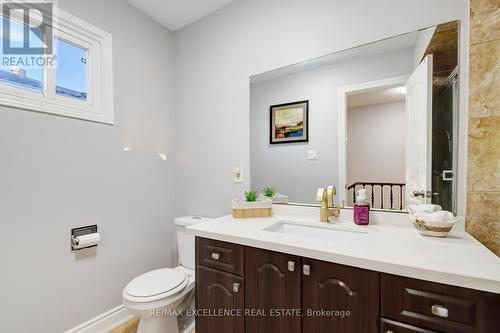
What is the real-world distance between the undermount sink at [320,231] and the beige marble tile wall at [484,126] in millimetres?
513

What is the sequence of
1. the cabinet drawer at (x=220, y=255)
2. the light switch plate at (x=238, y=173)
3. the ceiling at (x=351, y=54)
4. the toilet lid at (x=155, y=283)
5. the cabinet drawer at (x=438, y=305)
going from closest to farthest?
1. the cabinet drawer at (x=438, y=305)
2. the cabinet drawer at (x=220, y=255)
3. the ceiling at (x=351, y=54)
4. the toilet lid at (x=155, y=283)
5. the light switch plate at (x=238, y=173)

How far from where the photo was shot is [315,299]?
0.98 m

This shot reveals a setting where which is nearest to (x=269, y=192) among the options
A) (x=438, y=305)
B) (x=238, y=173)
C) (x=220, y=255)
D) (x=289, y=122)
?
(x=238, y=173)

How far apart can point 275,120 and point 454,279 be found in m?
1.32

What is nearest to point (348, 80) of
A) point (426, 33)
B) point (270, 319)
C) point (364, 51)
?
point (364, 51)

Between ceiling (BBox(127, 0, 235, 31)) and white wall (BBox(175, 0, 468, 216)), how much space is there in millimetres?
62

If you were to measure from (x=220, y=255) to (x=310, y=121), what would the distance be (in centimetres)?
106

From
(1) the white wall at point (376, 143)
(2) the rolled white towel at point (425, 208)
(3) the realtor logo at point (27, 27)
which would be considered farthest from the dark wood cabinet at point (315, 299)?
(3) the realtor logo at point (27, 27)

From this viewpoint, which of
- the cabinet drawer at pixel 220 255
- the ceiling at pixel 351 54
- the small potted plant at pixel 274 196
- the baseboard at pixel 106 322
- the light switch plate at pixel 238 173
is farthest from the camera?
the light switch plate at pixel 238 173

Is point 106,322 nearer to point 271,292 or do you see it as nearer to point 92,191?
point 92,191

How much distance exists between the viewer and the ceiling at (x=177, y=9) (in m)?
1.90

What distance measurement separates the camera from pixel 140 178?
78.3 inches

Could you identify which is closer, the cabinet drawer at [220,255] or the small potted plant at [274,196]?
the cabinet drawer at [220,255]

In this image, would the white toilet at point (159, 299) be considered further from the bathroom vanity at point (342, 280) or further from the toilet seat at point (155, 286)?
the bathroom vanity at point (342, 280)
